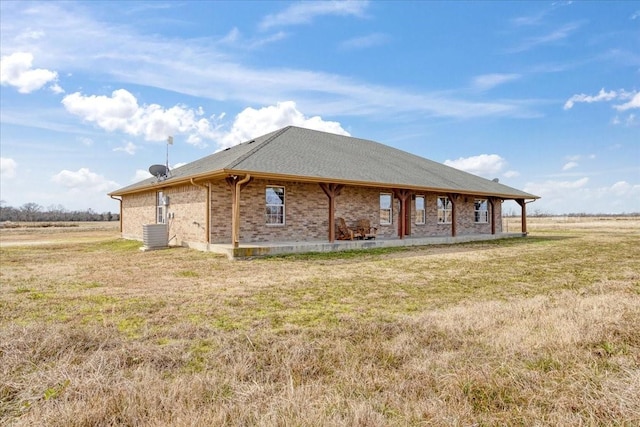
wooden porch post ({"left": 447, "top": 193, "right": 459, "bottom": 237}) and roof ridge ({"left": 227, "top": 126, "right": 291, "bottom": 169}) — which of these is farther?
wooden porch post ({"left": 447, "top": 193, "right": 459, "bottom": 237})

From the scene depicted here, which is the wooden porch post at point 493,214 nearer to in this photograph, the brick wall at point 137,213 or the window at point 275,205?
the window at point 275,205

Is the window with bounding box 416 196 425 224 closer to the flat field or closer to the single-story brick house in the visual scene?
the single-story brick house

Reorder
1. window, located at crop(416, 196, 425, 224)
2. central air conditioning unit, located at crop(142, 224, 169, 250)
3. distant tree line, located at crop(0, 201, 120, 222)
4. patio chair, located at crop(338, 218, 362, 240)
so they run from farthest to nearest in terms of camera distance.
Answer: distant tree line, located at crop(0, 201, 120, 222)
window, located at crop(416, 196, 425, 224)
patio chair, located at crop(338, 218, 362, 240)
central air conditioning unit, located at crop(142, 224, 169, 250)

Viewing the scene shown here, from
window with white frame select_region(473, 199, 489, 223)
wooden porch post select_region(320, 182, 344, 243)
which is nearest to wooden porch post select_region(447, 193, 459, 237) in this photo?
window with white frame select_region(473, 199, 489, 223)

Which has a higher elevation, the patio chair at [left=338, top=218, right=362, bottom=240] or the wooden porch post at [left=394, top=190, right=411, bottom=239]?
the wooden porch post at [left=394, top=190, right=411, bottom=239]

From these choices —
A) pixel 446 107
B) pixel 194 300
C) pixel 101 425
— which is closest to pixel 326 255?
pixel 194 300

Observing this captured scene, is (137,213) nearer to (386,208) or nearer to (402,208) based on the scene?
(386,208)

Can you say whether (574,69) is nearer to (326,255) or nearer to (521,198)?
(521,198)

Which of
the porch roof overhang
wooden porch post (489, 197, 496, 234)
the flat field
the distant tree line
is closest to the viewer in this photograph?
the flat field

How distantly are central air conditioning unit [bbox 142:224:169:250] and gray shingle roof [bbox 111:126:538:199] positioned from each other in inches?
75.6

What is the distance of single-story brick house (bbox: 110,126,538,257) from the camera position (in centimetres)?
1316

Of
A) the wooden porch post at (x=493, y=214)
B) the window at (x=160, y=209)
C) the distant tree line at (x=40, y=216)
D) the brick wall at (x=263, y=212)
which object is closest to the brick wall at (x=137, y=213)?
the brick wall at (x=263, y=212)

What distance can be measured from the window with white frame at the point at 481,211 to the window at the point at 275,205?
1296cm

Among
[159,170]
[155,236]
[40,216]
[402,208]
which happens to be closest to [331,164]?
[402,208]
